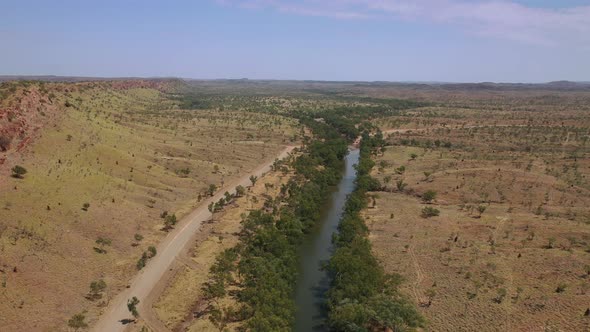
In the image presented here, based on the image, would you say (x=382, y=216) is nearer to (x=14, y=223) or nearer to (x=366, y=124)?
(x=14, y=223)

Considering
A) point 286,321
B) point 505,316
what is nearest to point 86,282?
point 286,321

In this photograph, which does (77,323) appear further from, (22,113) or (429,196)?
(429,196)

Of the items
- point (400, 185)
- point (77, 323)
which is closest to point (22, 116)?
point (77, 323)

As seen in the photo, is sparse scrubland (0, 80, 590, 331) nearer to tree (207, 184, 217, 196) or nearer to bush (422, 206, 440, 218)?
bush (422, 206, 440, 218)

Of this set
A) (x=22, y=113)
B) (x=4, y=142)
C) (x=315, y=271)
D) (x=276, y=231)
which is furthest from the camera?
(x=22, y=113)

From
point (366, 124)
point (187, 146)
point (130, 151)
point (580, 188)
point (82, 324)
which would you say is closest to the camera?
point (82, 324)

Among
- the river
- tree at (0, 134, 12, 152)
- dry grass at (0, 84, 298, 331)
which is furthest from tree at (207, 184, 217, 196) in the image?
tree at (0, 134, 12, 152)

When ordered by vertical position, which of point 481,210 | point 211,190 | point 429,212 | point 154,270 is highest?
point 481,210
